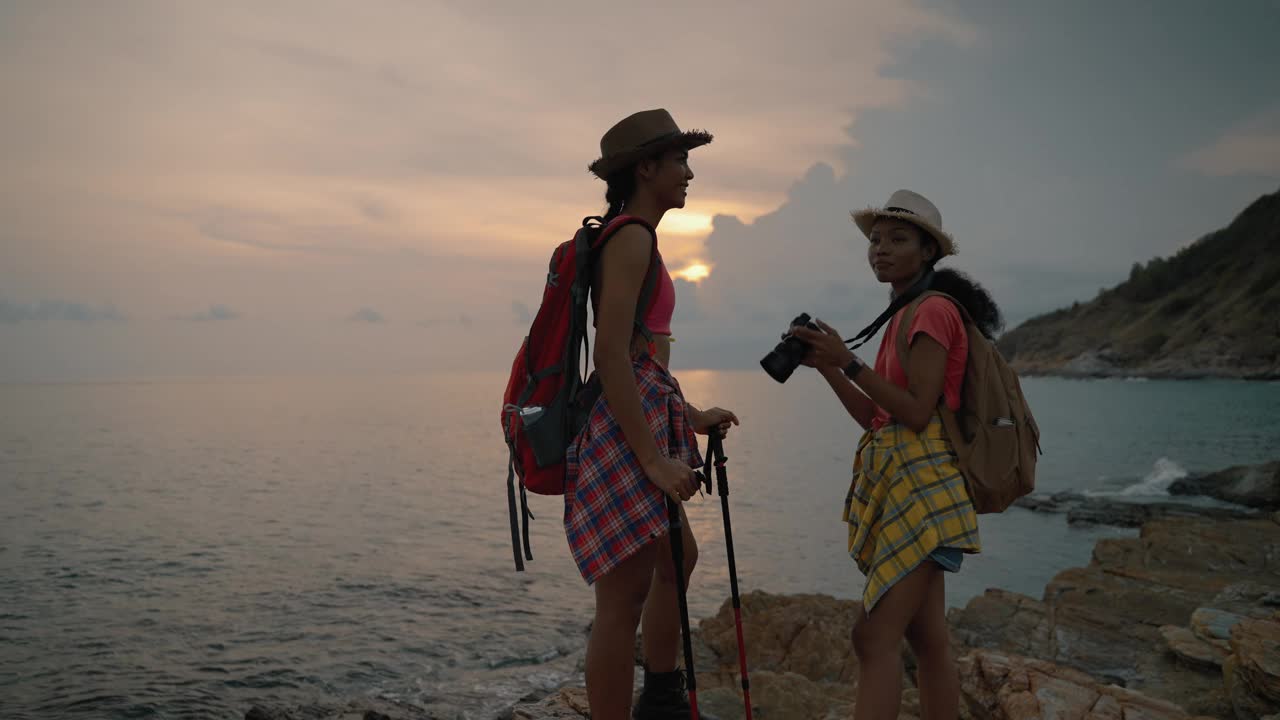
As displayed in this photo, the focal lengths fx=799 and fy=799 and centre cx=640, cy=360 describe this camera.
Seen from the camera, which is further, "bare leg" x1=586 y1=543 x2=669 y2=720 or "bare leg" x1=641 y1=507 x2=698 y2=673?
"bare leg" x1=641 y1=507 x2=698 y2=673

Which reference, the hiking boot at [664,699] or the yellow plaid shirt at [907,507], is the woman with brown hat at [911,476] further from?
the hiking boot at [664,699]

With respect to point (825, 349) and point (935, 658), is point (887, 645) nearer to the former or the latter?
point (935, 658)

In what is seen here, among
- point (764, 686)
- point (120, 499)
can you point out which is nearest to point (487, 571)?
point (764, 686)

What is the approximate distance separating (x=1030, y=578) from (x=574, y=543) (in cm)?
1731

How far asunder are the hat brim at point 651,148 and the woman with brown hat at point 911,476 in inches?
33.6

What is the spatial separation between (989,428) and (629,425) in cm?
144

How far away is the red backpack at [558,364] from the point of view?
3039 millimetres

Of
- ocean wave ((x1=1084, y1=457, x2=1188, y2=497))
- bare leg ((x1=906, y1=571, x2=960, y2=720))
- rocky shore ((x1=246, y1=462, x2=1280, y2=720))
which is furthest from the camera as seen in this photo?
ocean wave ((x1=1084, y1=457, x2=1188, y2=497))

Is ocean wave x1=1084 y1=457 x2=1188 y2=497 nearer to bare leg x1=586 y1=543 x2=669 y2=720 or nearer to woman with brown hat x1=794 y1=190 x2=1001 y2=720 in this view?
woman with brown hat x1=794 y1=190 x2=1001 y2=720

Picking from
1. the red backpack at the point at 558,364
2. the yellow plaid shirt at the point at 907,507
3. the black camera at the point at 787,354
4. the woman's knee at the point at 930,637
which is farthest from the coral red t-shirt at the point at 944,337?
the red backpack at the point at 558,364

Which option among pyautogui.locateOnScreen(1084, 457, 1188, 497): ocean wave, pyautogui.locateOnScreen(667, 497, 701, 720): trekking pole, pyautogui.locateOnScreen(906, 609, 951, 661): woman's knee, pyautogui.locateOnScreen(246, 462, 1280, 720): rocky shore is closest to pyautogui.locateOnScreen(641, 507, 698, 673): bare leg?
pyautogui.locateOnScreen(667, 497, 701, 720): trekking pole

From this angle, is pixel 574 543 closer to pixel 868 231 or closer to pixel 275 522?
pixel 868 231

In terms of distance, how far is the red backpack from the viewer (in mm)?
3039

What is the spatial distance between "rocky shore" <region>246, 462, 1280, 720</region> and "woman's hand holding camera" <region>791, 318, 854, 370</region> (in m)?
2.78
